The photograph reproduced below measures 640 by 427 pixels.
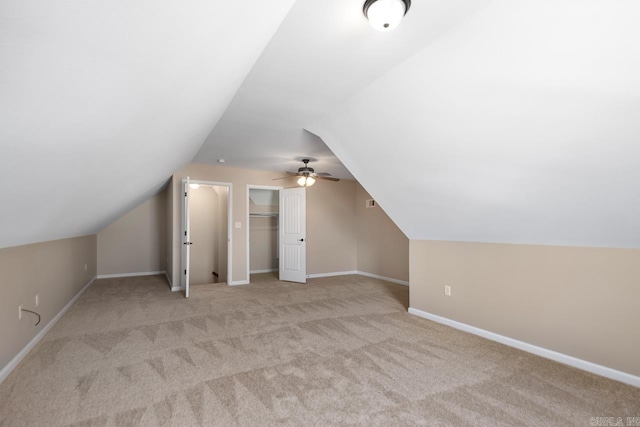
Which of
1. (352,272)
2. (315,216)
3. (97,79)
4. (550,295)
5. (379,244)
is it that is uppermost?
(97,79)

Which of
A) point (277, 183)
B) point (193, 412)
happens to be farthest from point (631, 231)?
point (277, 183)

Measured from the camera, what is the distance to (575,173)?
2.22 meters

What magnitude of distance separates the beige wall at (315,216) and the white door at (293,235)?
0.50 m

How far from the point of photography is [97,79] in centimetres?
122

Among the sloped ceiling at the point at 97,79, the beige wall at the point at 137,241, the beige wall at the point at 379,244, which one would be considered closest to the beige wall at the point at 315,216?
the beige wall at the point at 379,244

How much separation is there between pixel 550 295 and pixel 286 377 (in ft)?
8.54

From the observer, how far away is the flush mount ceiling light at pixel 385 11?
167cm

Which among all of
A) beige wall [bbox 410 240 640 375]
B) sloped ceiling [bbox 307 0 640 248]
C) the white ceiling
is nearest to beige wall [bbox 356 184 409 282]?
beige wall [bbox 410 240 640 375]

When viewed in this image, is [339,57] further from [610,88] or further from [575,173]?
[575,173]

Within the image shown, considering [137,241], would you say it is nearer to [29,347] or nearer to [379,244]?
[29,347]

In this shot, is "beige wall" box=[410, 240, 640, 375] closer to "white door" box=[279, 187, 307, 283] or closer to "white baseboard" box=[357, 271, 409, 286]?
"white baseboard" box=[357, 271, 409, 286]

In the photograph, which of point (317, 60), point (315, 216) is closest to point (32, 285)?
point (317, 60)

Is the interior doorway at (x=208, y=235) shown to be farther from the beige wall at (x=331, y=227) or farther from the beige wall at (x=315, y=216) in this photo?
the beige wall at (x=331, y=227)

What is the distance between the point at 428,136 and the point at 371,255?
4.95 m
